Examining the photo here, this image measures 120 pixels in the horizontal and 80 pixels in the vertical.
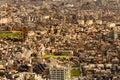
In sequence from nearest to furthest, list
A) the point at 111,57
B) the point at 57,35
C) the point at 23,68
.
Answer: the point at 23,68
the point at 111,57
the point at 57,35

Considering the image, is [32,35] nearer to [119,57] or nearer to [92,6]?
[119,57]

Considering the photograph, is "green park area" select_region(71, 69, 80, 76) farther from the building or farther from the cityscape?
the building

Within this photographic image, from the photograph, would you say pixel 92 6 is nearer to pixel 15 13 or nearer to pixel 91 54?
pixel 15 13

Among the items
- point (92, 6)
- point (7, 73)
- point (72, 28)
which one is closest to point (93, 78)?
point (7, 73)

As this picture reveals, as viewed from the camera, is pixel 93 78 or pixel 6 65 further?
pixel 6 65

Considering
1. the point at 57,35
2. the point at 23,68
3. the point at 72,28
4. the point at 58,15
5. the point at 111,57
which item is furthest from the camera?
the point at 58,15

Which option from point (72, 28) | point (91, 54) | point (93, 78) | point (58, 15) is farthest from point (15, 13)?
point (93, 78)
